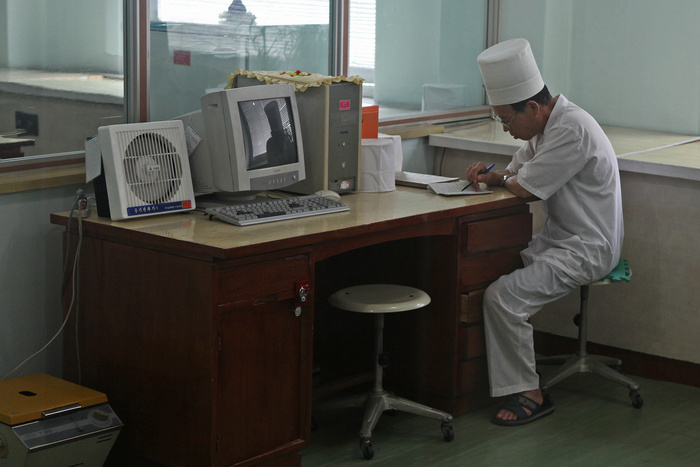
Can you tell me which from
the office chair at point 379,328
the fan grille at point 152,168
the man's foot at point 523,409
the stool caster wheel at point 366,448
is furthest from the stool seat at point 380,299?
the fan grille at point 152,168

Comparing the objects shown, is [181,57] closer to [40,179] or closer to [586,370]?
[40,179]

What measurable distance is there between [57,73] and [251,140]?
66 centimetres

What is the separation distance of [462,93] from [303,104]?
6.05 ft

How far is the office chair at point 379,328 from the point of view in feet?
10.4

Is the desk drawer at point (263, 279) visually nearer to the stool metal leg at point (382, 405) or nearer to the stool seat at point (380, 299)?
the stool seat at point (380, 299)

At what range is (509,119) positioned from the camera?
3562 millimetres

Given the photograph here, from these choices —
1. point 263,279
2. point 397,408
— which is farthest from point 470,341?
point 263,279

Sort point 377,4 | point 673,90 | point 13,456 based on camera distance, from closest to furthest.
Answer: point 13,456 < point 377,4 < point 673,90

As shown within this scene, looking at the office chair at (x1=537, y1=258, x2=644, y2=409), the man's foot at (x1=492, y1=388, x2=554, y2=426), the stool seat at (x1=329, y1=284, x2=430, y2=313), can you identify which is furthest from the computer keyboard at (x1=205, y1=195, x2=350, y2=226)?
the office chair at (x1=537, y1=258, x2=644, y2=409)

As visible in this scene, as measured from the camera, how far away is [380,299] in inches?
127

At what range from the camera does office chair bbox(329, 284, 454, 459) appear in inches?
124

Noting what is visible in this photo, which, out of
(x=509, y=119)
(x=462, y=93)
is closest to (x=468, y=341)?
(x=509, y=119)

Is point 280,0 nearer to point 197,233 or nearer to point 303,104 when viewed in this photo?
point 303,104

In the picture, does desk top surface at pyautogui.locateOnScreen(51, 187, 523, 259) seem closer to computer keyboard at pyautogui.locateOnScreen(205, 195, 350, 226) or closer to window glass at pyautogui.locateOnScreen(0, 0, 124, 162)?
computer keyboard at pyautogui.locateOnScreen(205, 195, 350, 226)
